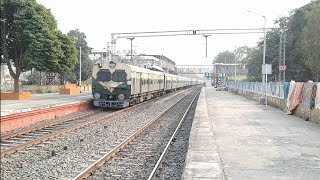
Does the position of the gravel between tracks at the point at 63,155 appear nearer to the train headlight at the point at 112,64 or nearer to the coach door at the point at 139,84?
the train headlight at the point at 112,64

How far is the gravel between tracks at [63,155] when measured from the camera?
24.5 feet

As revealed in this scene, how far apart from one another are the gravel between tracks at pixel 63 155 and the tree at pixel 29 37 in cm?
1890

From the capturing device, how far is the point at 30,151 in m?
9.63

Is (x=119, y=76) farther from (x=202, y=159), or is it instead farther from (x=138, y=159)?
(x=202, y=159)

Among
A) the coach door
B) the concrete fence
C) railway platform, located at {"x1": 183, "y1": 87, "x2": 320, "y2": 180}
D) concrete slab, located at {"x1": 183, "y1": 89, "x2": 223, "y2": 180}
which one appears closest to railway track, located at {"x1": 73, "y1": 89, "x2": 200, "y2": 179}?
concrete slab, located at {"x1": 183, "y1": 89, "x2": 223, "y2": 180}

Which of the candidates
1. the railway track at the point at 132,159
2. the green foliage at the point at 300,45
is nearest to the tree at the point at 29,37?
the railway track at the point at 132,159

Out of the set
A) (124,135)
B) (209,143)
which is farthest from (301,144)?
(124,135)

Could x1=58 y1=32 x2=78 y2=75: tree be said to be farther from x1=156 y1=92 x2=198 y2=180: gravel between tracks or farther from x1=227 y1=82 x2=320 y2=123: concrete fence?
x1=156 y1=92 x2=198 y2=180: gravel between tracks

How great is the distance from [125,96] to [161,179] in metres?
15.6

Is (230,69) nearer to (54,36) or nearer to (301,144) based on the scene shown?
(54,36)

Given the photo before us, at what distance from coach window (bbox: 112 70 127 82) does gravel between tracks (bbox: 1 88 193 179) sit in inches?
329

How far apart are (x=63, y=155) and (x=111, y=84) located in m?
13.5

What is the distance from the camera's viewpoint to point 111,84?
22.8m

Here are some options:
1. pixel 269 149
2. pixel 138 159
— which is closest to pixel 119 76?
pixel 138 159
